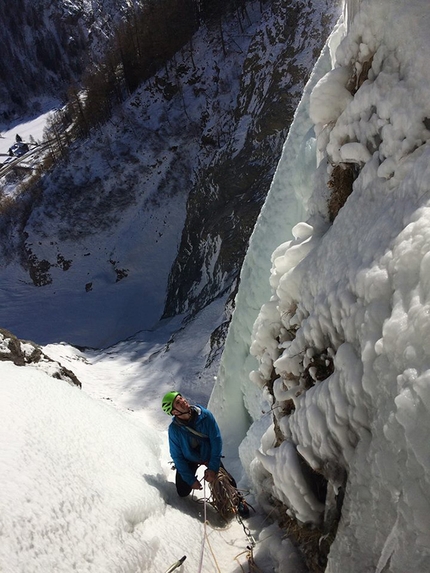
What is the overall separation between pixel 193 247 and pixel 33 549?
15007 millimetres

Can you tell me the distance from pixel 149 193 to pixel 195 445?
16.4 metres

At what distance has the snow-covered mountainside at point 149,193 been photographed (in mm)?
16469

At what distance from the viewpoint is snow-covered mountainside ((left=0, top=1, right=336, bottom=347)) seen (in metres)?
16.5

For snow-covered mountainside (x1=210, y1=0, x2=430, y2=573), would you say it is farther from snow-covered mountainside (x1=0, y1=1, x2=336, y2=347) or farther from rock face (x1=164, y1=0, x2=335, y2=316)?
snow-covered mountainside (x1=0, y1=1, x2=336, y2=347)

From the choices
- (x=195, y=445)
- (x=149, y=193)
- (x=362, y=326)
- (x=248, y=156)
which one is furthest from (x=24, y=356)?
(x=149, y=193)

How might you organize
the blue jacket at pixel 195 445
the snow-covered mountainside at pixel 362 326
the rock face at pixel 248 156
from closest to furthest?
the snow-covered mountainside at pixel 362 326, the blue jacket at pixel 195 445, the rock face at pixel 248 156

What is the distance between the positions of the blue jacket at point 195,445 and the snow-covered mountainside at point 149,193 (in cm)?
1214

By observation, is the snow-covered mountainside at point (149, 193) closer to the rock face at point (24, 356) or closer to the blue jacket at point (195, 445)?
the rock face at point (24, 356)

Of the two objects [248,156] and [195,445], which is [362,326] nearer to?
[195,445]

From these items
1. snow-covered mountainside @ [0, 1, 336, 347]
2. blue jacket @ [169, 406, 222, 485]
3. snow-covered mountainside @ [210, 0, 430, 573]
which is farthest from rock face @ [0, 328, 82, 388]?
snow-covered mountainside @ [0, 1, 336, 347]

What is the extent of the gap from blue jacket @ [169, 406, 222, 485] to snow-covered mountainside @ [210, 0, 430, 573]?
16.6 inches

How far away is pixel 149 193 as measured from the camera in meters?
18.9

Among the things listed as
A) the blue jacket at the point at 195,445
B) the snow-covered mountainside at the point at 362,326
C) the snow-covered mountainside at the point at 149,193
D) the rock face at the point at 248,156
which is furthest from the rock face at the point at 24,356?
the snow-covered mountainside at the point at 149,193

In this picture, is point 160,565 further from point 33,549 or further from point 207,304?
point 207,304
